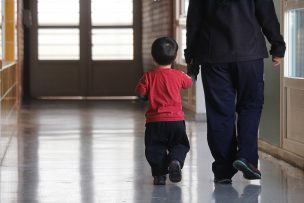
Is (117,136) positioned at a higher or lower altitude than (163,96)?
lower

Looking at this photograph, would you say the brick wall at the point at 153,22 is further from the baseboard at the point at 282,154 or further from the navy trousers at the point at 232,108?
the navy trousers at the point at 232,108

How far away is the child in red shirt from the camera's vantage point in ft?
16.5

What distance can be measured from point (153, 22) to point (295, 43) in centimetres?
823

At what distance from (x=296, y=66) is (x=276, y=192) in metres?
1.67

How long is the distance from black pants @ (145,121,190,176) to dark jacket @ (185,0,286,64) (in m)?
0.44

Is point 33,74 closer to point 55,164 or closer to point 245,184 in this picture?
point 55,164

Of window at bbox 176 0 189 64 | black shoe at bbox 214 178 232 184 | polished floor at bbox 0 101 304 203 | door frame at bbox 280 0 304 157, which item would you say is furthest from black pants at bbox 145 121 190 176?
window at bbox 176 0 189 64

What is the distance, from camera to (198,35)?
197 inches

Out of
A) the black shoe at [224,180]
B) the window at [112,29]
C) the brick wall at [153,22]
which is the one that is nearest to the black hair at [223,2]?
the black shoe at [224,180]

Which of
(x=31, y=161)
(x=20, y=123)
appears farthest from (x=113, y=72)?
(x=31, y=161)

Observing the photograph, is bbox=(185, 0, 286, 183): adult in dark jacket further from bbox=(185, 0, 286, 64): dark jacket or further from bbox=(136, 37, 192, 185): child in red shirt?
bbox=(136, 37, 192, 185): child in red shirt

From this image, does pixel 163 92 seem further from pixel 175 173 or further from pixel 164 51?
pixel 175 173

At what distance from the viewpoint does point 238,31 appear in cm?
483

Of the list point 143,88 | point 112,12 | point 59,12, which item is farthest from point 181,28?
point 143,88
